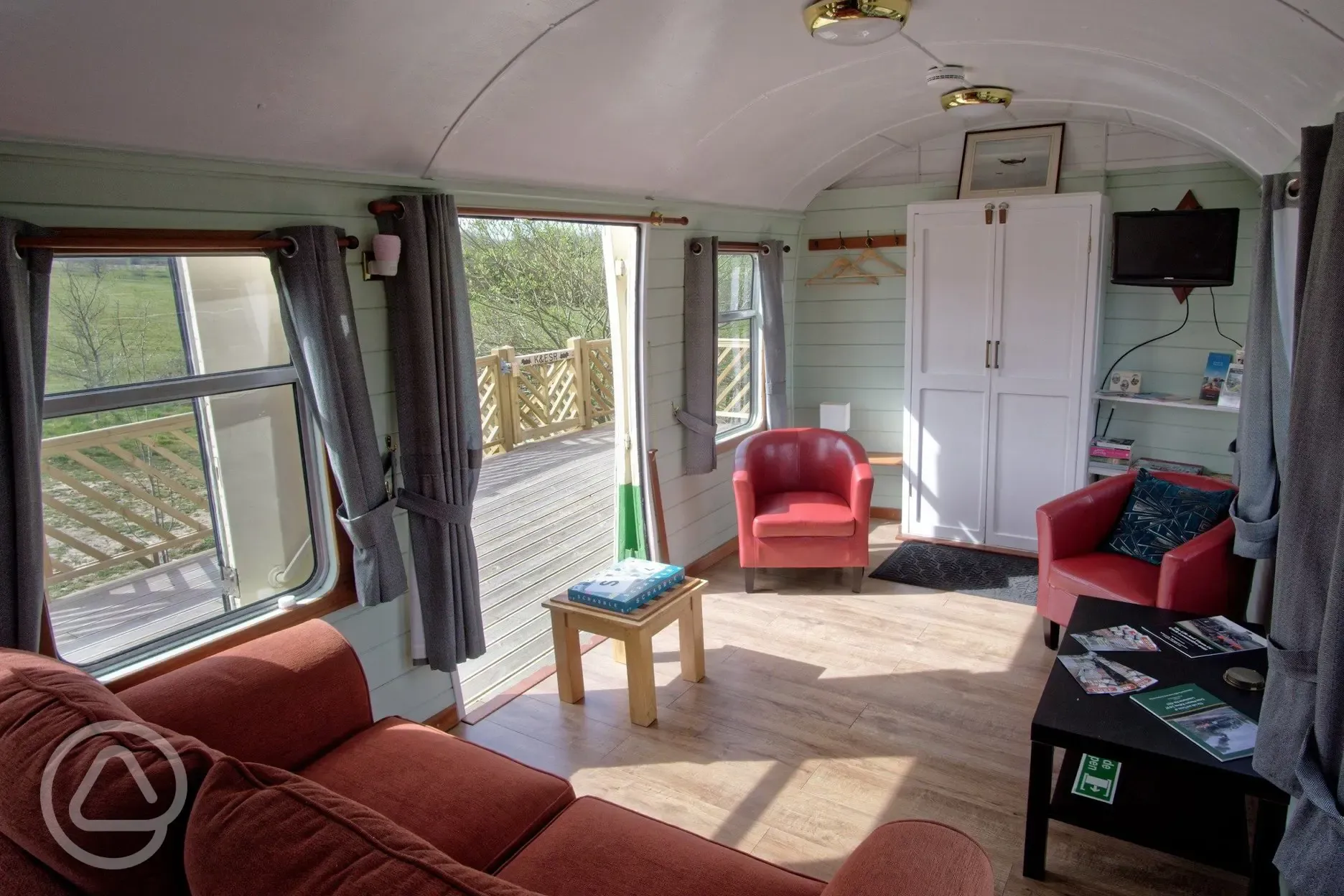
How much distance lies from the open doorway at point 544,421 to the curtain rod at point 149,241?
2132 mm

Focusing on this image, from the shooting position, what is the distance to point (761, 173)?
486 cm

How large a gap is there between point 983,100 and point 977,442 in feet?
6.75

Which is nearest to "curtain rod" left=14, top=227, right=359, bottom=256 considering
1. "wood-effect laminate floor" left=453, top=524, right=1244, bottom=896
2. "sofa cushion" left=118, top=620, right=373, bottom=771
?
"sofa cushion" left=118, top=620, right=373, bottom=771

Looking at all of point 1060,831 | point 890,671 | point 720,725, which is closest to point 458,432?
point 720,725

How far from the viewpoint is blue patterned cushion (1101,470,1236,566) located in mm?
3770

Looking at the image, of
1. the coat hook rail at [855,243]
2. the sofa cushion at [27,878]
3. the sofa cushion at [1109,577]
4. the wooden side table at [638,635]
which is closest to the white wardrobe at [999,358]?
the coat hook rail at [855,243]

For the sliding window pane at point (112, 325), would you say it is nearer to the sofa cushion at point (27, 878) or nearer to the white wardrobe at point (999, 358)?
the sofa cushion at point (27, 878)

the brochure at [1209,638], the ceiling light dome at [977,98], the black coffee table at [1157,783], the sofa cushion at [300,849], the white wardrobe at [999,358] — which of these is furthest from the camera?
the white wardrobe at [999,358]

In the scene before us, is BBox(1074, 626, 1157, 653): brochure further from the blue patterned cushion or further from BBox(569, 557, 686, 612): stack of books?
BBox(569, 557, 686, 612): stack of books

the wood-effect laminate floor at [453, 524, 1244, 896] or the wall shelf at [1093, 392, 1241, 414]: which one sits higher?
the wall shelf at [1093, 392, 1241, 414]

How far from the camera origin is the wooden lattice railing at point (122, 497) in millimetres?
2395

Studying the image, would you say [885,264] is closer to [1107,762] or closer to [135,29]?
[1107,762]

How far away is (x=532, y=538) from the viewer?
5938 mm

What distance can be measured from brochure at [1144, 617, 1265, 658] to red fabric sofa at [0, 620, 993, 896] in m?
1.69
